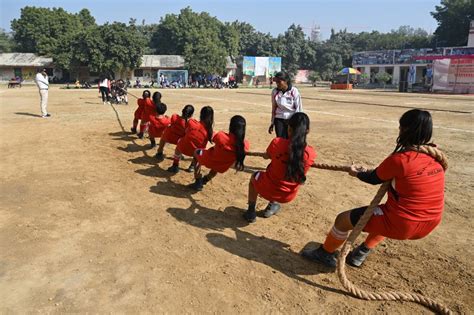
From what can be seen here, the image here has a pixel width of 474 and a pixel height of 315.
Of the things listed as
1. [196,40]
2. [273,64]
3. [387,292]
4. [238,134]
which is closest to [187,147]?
[238,134]

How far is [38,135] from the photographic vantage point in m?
9.71

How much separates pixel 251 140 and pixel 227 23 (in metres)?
63.8

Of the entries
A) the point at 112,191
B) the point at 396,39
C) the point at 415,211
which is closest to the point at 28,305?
the point at 112,191

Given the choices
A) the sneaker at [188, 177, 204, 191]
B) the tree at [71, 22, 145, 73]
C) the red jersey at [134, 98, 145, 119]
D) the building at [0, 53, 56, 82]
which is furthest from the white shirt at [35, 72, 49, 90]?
the building at [0, 53, 56, 82]

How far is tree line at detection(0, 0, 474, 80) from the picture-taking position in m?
44.2

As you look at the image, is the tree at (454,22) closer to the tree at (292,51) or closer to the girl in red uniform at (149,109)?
the tree at (292,51)

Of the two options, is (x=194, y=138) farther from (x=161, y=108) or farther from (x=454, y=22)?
(x=454, y=22)

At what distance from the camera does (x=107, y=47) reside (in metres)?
43.6

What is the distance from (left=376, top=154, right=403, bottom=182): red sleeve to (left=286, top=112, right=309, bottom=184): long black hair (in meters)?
0.85

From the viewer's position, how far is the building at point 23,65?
49.7 m

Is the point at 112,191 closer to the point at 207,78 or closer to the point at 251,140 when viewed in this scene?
the point at 251,140

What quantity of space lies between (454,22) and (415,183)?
229ft

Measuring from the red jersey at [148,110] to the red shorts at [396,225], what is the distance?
19.7 ft

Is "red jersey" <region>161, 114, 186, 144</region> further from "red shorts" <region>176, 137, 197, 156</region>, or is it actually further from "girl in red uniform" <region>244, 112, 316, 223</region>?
"girl in red uniform" <region>244, 112, 316, 223</region>
